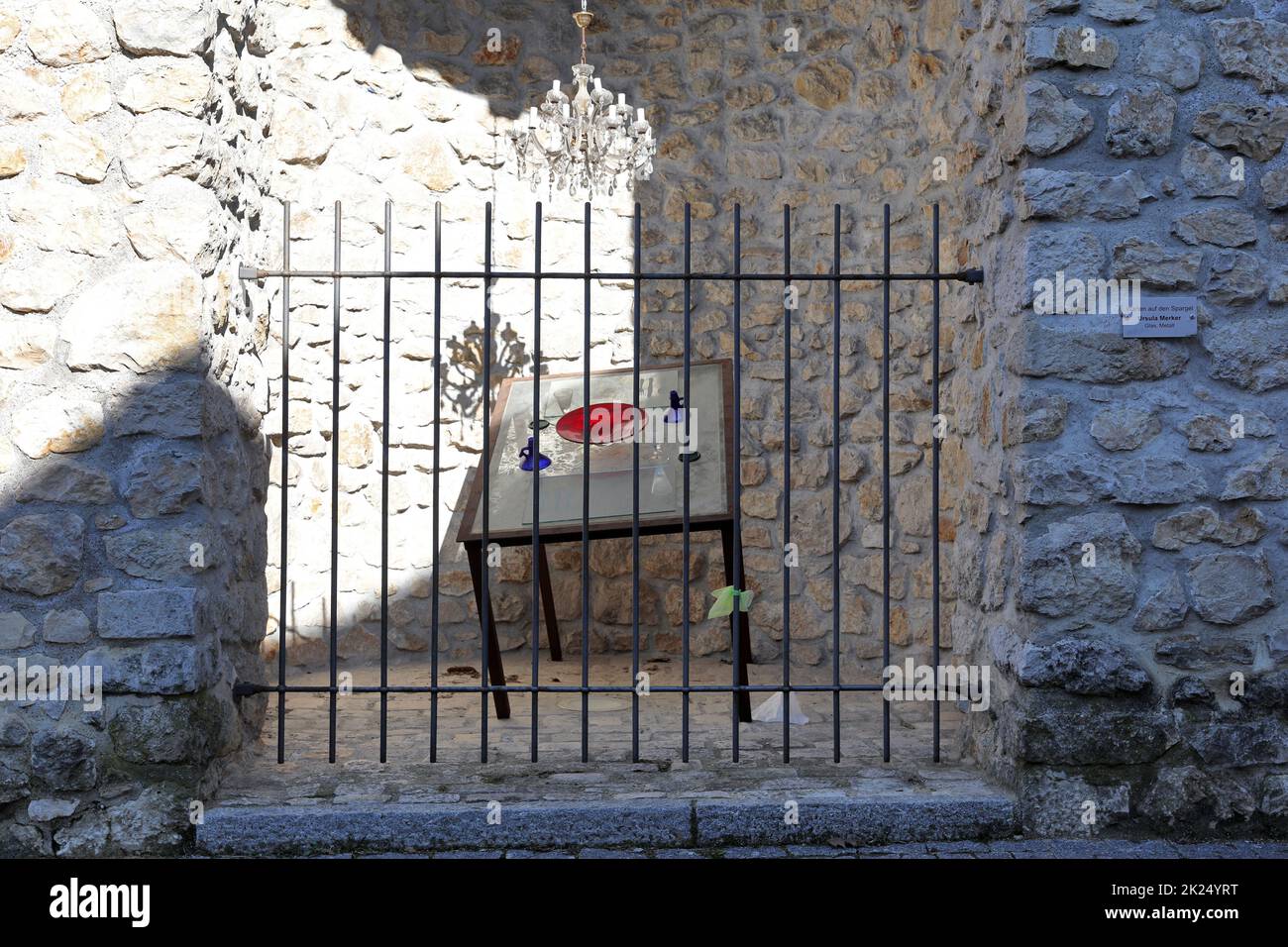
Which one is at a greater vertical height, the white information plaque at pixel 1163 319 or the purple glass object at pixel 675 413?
the white information plaque at pixel 1163 319

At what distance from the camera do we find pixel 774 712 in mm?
4133

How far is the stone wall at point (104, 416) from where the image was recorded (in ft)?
9.46

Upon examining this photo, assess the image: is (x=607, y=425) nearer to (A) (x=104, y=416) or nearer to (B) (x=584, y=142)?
(B) (x=584, y=142)

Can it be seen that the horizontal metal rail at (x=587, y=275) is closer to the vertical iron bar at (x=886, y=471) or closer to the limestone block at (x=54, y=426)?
the vertical iron bar at (x=886, y=471)

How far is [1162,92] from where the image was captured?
3004 millimetres

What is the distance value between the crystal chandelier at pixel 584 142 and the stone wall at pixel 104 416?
157 centimetres

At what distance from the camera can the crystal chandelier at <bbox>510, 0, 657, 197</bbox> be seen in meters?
4.32

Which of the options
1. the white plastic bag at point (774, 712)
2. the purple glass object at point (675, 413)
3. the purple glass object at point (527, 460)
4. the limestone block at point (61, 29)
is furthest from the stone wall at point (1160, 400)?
the limestone block at point (61, 29)

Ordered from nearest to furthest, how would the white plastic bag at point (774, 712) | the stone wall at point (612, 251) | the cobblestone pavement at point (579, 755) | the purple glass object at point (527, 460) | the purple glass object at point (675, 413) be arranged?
the cobblestone pavement at point (579, 755) → the white plastic bag at point (774, 712) → the purple glass object at point (675, 413) → the purple glass object at point (527, 460) → the stone wall at point (612, 251)

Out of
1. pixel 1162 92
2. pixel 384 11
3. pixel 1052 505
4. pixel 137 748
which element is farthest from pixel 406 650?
pixel 1162 92

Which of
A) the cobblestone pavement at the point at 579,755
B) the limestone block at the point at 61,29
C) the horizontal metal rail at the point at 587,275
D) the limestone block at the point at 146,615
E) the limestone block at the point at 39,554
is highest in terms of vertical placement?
the limestone block at the point at 61,29

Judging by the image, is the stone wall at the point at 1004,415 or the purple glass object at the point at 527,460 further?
the purple glass object at the point at 527,460

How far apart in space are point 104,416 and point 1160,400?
2618 millimetres

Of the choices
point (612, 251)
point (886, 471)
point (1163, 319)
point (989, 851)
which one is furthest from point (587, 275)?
point (612, 251)
